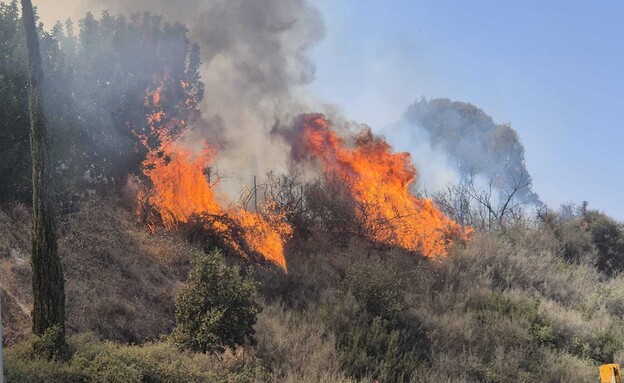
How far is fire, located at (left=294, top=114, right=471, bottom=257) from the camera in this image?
20875mm

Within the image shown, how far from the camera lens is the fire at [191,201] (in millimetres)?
17812

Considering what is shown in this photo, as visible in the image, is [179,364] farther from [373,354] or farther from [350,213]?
[350,213]

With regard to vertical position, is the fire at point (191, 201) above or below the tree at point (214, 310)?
above

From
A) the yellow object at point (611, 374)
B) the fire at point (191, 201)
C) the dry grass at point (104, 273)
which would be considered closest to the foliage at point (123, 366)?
the dry grass at point (104, 273)

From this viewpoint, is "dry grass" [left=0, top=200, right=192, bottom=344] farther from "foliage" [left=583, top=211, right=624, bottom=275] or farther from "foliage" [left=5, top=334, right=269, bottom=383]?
"foliage" [left=583, top=211, right=624, bottom=275]

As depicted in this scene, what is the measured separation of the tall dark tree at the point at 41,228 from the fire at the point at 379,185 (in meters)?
13.2

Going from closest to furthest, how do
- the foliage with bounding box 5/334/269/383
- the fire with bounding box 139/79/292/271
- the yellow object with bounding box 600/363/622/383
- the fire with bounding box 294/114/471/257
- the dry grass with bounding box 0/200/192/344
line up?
the foliage with bounding box 5/334/269/383 < the yellow object with bounding box 600/363/622/383 < the dry grass with bounding box 0/200/192/344 < the fire with bounding box 139/79/292/271 < the fire with bounding box 294/114/471/257

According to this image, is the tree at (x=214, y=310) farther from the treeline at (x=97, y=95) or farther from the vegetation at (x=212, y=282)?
the treeline at (x=97, y=95)

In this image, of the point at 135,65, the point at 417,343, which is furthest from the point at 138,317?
the point at 135,65

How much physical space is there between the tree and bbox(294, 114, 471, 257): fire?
10402 millimetres

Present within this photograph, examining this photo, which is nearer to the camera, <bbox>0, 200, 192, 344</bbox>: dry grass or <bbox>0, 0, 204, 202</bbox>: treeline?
<bbox>0, 200, 192, 344</bbox>: dry grass

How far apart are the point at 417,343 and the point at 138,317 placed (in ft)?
22.4

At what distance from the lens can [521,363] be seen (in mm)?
13430

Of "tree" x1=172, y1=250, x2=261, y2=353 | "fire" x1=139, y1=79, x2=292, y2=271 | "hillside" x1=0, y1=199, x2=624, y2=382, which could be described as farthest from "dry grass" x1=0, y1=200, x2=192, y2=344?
"tree" x1=172, y1=250, x2=261, y2=353
